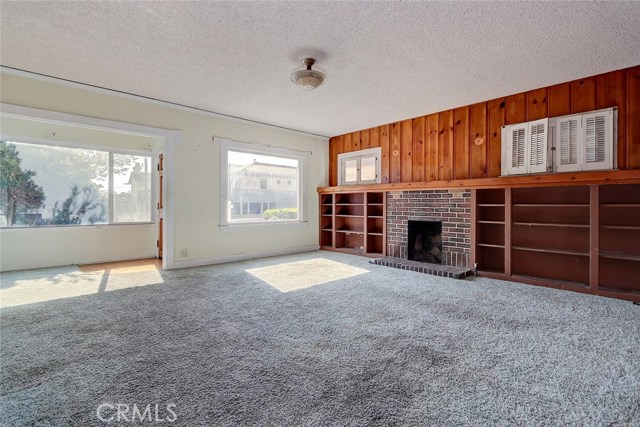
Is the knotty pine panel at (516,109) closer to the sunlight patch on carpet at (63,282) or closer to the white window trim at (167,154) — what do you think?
the white window trim at (167,154)

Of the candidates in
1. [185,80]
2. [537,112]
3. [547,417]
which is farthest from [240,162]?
[547,417]

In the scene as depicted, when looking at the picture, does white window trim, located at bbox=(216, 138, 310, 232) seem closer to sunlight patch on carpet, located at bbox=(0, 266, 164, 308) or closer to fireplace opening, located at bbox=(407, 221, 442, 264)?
sunlight patch on carpet, located at bbox=(0, 266, 164, 308)

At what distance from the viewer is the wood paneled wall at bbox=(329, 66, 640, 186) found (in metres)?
3.38

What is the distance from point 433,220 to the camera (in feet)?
16.0

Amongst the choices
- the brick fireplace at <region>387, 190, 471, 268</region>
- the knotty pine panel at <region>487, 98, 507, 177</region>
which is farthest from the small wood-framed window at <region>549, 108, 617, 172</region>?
the brick fireplace at <region>387, 190, 471, 268</region>

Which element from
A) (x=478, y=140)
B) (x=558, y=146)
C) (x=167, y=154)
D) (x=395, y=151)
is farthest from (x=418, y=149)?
(x=167, y=154)

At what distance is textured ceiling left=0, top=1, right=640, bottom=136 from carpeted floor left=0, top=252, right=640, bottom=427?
256 cm

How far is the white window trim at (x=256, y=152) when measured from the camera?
5.20 m

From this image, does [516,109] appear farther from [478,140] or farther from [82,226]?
[82,226]

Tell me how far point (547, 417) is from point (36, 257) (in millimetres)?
6687

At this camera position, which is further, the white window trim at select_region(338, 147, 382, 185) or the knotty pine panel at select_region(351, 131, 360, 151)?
the knotty pine panel at select_region(351, 131, 360, 151)

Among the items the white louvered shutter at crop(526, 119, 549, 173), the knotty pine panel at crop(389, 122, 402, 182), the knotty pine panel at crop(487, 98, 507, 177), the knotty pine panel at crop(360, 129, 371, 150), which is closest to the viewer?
the white louvered shutter at crop(526, 119, 549, 173)

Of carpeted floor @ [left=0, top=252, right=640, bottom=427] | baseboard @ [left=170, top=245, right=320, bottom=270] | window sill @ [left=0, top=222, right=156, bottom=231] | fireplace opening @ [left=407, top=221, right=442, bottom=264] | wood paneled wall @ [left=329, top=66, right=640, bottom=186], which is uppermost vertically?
wood paneled wall @ [left=329, top=66, right=640, bottom=186]

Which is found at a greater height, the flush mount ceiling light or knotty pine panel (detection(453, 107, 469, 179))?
the flush mount ceiling light
